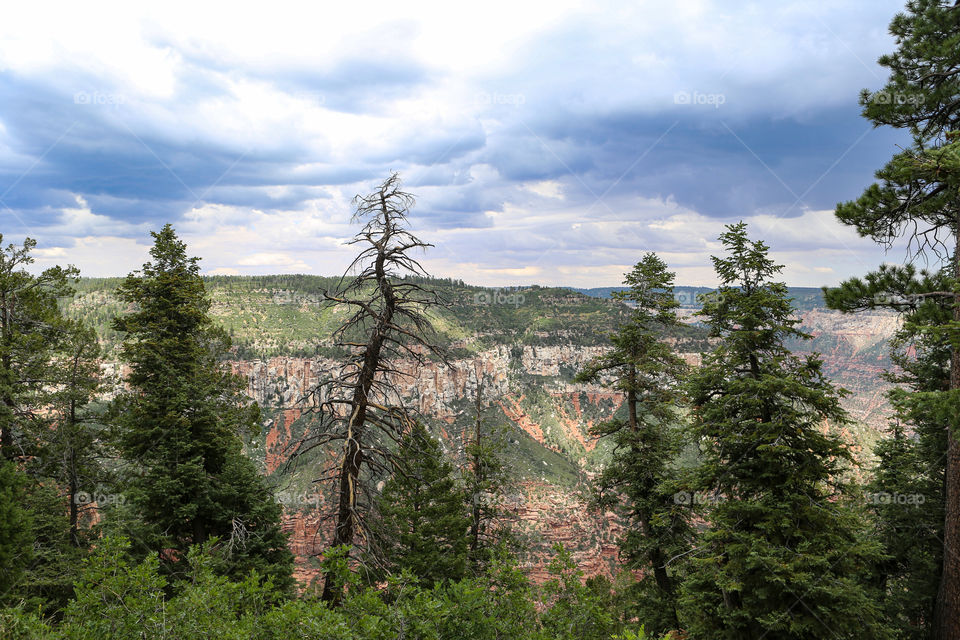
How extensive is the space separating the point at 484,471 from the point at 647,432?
298 inches

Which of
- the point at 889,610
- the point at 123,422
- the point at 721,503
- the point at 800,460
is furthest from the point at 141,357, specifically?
the point at 889,610

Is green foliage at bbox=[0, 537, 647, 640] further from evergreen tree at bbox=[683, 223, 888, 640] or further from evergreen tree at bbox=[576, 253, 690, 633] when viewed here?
evergreen tree at bbox=[576, 253, 690, 633]

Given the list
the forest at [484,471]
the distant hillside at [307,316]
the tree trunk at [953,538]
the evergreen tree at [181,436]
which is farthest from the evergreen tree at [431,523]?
the distant hillside at [307,316]

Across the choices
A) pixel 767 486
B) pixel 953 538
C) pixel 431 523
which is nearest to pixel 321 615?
pixel 767 486

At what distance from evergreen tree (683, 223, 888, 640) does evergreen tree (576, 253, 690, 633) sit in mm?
4198

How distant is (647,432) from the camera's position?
1476 cm

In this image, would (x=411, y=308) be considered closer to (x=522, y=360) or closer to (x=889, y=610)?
(x=889, y=610)

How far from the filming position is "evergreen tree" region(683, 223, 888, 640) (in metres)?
8.40

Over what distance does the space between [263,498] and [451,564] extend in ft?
24.0

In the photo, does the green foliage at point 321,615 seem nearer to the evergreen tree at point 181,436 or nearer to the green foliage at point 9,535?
the green foliage at point 9,535

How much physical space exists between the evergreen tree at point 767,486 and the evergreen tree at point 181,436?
496 inches

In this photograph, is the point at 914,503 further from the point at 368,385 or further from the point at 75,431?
the point at 75,431

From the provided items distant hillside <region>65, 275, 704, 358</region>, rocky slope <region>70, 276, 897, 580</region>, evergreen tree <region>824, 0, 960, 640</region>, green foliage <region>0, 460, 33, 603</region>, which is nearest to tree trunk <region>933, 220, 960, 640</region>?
evergreen tree <region>824, 0, 960, 640</region>

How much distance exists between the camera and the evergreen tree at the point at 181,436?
14.2 metres
